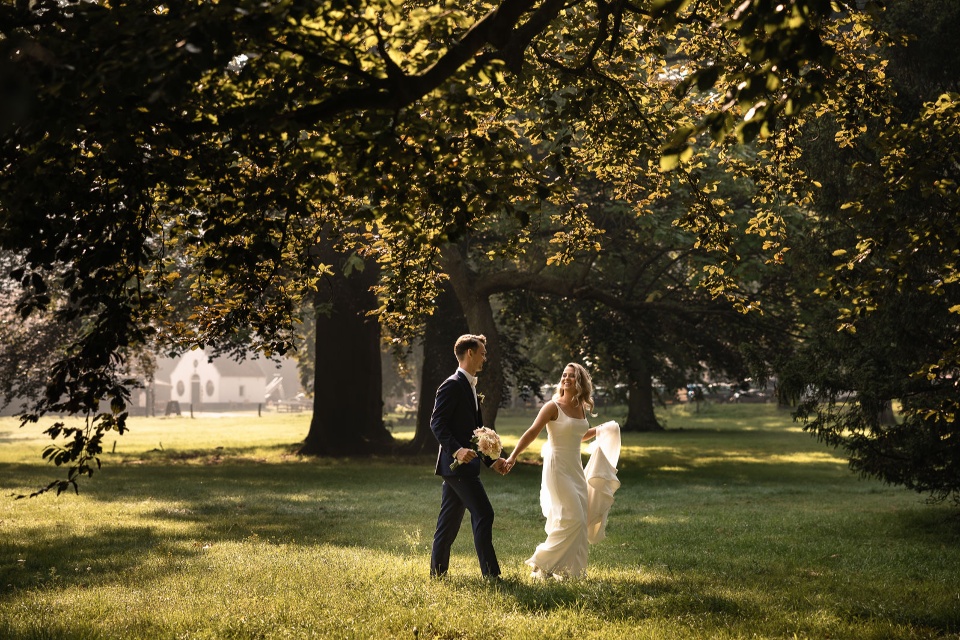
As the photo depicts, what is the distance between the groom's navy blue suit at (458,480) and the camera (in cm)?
884

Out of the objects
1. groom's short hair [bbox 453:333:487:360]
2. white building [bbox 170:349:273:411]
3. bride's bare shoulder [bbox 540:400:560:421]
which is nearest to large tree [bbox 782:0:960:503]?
bride's bare shoulder [bbox 540:400:560:421]

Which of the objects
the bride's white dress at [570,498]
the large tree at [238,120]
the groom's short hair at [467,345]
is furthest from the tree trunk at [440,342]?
the large tree at [238,120]

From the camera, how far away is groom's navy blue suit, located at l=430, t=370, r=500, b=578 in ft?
29.0

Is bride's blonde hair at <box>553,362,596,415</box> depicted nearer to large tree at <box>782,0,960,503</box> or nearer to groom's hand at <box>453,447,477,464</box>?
Answer: groom's hand at <box>453,447,477,464</box>

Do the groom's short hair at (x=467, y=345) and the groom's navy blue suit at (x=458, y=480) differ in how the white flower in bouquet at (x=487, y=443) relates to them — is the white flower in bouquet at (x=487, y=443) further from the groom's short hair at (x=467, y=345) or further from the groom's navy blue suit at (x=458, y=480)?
the groom's short hair at (x=467, y=345)

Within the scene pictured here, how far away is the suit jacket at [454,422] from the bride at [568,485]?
471mm

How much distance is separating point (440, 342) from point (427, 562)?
17.8m

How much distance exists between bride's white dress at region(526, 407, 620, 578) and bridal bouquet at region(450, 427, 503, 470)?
62 centimetres

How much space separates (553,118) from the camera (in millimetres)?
10711

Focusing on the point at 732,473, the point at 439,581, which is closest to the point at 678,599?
the point at 439,581

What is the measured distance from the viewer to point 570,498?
9.62 m

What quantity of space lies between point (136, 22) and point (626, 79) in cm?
762

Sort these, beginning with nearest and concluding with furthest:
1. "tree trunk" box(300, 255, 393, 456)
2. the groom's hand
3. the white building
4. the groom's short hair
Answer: the groom's hand → the groom's short hair → "tree trunk" box(300, 255, 393, 456) → the white building

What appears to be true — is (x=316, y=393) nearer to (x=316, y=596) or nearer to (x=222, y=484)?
(x=222, y=484)
